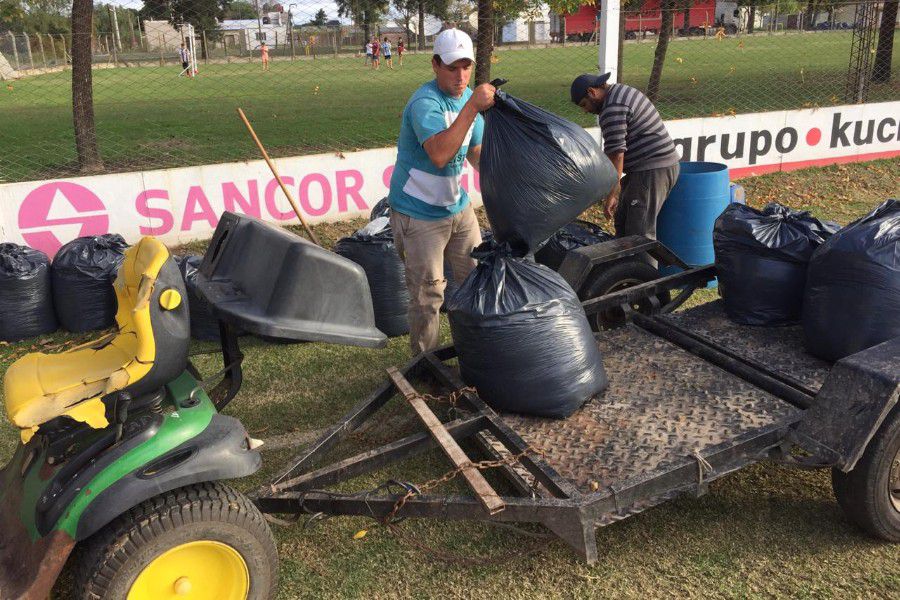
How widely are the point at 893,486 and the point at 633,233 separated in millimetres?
2616

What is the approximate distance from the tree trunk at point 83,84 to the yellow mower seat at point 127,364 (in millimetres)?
5388

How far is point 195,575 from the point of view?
2438 millimetres

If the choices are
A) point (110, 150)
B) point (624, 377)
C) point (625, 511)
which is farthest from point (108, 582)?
point (110, 150)

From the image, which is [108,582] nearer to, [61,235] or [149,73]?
[61,235]

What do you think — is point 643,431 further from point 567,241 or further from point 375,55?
point 375,55

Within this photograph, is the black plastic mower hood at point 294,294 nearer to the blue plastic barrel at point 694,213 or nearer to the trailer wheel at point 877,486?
the trailer wheel at point 877,486

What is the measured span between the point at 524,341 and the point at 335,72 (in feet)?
60.4

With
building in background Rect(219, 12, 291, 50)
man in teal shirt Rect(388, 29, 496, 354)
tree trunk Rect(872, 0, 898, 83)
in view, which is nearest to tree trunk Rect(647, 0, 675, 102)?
tree trunk Rect(872, 0, 898, 83)

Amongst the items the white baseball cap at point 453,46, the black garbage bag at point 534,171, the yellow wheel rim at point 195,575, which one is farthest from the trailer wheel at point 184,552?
the white baseball cap at point 453,46

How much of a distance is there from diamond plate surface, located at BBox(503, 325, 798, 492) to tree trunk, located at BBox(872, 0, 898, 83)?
9881 mm

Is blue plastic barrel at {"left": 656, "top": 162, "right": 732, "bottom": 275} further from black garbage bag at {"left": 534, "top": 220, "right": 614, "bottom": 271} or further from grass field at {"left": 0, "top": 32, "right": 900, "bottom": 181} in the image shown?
grass field at {"left": 0, "top": 32, "right": 900, "bottom": 181}

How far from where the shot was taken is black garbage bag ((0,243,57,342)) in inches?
204

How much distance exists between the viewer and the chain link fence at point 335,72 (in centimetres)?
1034

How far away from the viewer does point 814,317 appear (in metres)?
3.25
